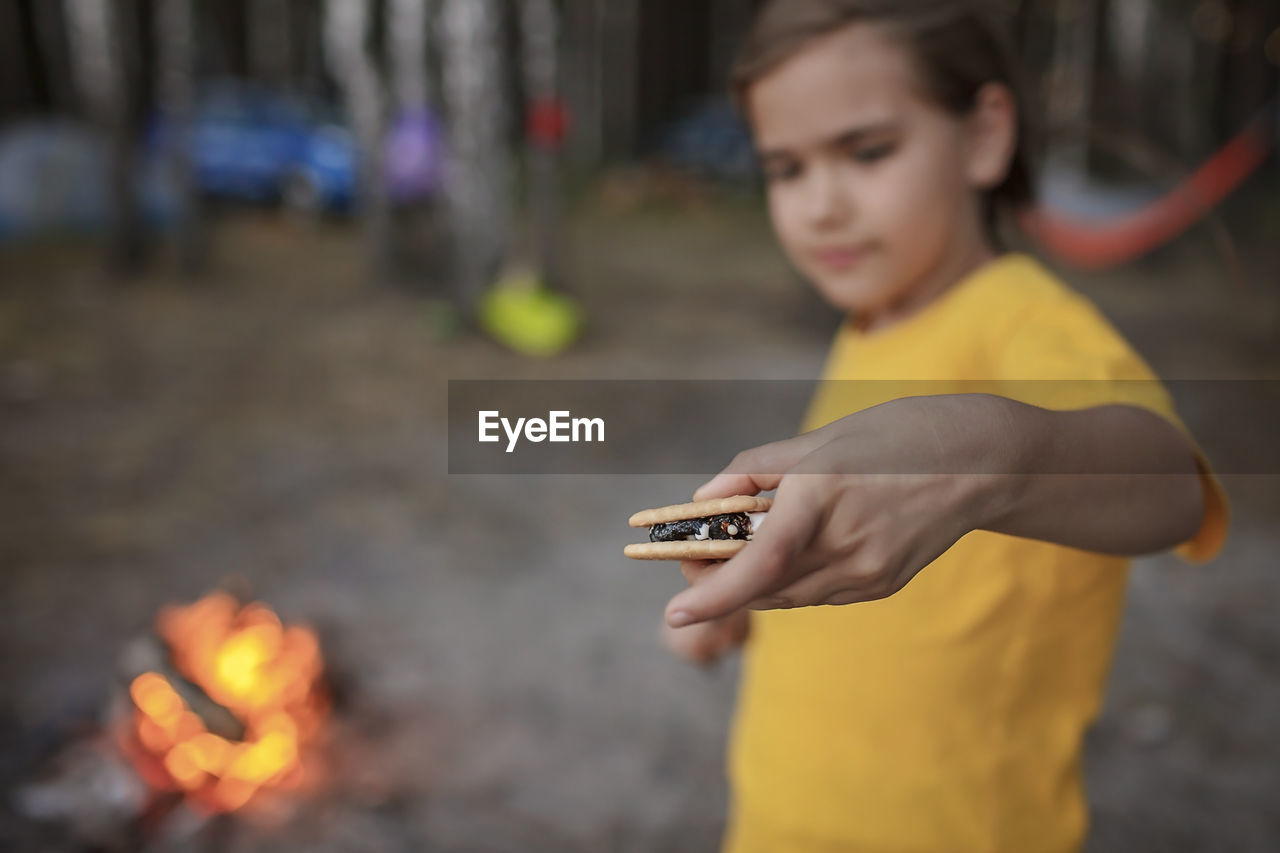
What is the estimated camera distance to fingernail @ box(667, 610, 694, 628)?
53cm

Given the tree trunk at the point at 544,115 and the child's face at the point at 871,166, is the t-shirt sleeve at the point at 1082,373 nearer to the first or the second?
the child's face at the point at 871,166

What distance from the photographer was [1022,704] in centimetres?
108

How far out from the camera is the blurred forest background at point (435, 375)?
260cm

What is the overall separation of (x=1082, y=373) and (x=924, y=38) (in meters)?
0.44

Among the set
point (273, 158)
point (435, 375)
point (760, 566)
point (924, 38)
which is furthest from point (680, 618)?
point (273, 158)

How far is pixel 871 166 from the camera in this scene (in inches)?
41.6

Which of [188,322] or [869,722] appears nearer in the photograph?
[869,722]

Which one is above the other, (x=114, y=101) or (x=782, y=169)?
(x=782, y=169)

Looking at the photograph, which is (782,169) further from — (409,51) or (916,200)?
(409,51)

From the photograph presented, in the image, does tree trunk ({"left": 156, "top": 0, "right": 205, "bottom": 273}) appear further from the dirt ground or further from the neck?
the neck

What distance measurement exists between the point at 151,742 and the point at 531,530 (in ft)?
6.06

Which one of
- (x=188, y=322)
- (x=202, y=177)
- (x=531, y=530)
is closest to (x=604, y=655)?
(x=531, y=530)

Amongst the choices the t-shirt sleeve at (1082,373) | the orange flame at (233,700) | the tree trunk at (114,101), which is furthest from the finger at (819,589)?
the tree trunk at (114,101)

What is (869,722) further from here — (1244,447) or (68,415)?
(68,415)
